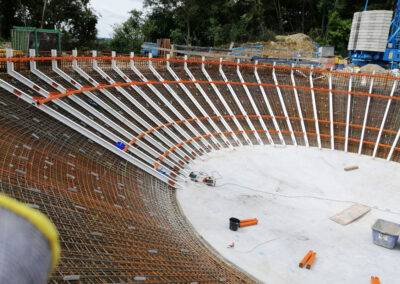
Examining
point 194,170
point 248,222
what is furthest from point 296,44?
point 248,222

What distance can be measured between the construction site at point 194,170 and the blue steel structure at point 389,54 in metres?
9.82

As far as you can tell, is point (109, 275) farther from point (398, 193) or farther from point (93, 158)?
point (398, 193)

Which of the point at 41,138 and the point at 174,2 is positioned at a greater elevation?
the point at 174,2

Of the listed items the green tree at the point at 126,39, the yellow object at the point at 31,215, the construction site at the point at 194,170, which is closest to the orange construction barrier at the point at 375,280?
the construction site at the point at 194,170

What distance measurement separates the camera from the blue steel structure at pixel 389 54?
34.8 metres

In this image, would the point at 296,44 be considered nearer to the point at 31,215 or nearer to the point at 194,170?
the point at 194,170

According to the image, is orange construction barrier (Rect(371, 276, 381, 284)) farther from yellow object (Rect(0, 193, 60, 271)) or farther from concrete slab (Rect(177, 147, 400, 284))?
yellow object (Rect(0, 193, 60, 271))

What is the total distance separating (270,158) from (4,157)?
15.2 m

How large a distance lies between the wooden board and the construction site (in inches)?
3.2

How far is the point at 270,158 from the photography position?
834 inches

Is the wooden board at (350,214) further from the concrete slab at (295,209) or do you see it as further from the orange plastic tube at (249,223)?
the orange plastic tube at (249,223)

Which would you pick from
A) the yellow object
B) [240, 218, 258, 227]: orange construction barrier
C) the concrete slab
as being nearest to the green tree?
the concrete slab

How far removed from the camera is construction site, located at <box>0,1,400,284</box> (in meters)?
9.02

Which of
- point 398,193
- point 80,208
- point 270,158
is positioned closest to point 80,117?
point 80,208
